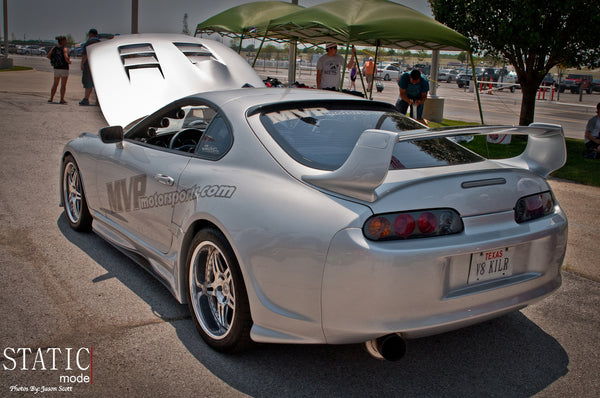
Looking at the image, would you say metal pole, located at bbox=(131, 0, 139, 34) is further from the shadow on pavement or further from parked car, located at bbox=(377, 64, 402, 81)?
parked car, located at bbox=(377, 64, 402, 81)

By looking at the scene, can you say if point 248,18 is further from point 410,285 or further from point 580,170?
point 410,285

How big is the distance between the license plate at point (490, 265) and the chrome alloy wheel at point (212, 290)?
120 centimetres

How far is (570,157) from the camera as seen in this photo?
1051cm

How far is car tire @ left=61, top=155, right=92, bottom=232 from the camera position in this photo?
4.83 metres

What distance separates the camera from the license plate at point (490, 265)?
269 cm

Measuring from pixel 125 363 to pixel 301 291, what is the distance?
3.42ft

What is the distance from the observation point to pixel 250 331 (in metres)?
2.88

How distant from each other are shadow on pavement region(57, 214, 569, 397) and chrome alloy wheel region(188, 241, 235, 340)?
137 mm

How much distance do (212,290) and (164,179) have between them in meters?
0.79

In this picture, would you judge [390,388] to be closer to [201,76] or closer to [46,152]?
[201,76]

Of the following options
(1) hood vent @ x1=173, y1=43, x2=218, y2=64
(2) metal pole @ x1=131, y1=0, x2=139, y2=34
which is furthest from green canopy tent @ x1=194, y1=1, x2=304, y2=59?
(1) hood vent @ x1=173, y1=43, x2=218, y2=64

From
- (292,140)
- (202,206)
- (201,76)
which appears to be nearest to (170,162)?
(202,206)

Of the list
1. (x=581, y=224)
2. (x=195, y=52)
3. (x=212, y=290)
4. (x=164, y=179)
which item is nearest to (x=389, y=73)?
(x=195, y=52)

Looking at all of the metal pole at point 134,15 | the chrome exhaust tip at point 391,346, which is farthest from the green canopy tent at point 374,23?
the chrome exhaust tip at point 391,346
